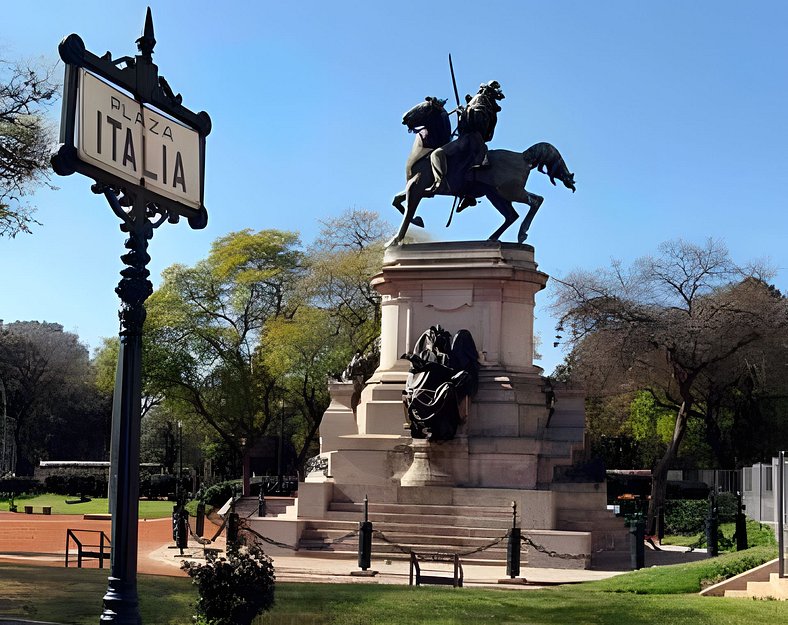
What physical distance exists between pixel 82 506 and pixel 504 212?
31.3 m

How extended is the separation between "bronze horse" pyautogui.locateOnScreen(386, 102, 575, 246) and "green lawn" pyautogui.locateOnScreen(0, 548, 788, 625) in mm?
14895

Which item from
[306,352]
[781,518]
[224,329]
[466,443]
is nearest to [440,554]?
[466,443]

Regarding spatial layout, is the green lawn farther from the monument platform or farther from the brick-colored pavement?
the monument platform

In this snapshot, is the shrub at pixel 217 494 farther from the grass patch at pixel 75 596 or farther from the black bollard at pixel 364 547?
the grass patch at pixel 75 596

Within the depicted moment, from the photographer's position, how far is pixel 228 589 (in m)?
11.1

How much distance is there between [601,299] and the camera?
42.1m

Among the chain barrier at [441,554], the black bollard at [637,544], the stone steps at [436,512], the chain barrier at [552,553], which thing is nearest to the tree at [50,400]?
the stone steps at [436,512]

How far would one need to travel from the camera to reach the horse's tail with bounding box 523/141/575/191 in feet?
103

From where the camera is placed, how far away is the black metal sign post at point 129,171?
791 centimetres

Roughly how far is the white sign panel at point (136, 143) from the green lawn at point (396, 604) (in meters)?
5.28

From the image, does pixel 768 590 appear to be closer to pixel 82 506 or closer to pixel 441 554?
pixel 441 554

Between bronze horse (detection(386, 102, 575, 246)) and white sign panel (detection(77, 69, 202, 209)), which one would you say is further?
bronze horse (detection(386, 102, 575, 246))

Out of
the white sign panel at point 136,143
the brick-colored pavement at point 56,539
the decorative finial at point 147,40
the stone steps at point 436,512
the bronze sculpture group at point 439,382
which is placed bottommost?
the brick-colored pavement at point 56,539

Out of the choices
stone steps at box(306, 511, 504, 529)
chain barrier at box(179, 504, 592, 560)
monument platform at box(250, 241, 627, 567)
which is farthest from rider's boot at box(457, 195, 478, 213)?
chain barrier at box(179, 504, 592, 560)
